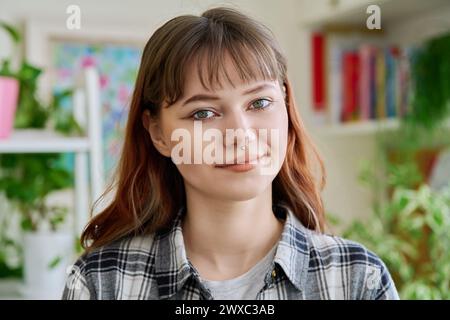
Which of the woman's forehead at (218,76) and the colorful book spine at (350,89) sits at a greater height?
the colorful book spine at (350,89)

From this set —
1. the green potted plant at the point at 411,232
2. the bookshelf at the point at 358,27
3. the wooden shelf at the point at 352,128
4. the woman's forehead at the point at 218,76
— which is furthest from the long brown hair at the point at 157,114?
the green potted plant at the point at 411,232

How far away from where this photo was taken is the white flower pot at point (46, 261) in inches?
42.2

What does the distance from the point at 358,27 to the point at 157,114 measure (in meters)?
0.50

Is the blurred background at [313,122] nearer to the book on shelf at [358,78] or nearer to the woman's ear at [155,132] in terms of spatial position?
the book on shelf at [358,78]

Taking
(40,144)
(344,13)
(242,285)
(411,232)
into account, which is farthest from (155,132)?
(411,232)

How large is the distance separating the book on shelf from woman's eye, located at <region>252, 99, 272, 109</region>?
245 millimetres

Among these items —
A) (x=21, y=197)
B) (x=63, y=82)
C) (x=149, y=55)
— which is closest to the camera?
(x=149, y=55)

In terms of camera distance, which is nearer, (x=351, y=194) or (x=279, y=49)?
(x=279, y=49)

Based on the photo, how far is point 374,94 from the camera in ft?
4.01

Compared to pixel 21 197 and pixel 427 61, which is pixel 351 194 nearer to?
pixel 427 61

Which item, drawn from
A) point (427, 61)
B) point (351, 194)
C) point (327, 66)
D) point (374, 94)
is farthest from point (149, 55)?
point (427, 61)

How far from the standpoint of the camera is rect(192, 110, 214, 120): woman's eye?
0.50m

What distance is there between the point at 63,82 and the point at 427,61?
73 cm

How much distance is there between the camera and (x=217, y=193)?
522mm
